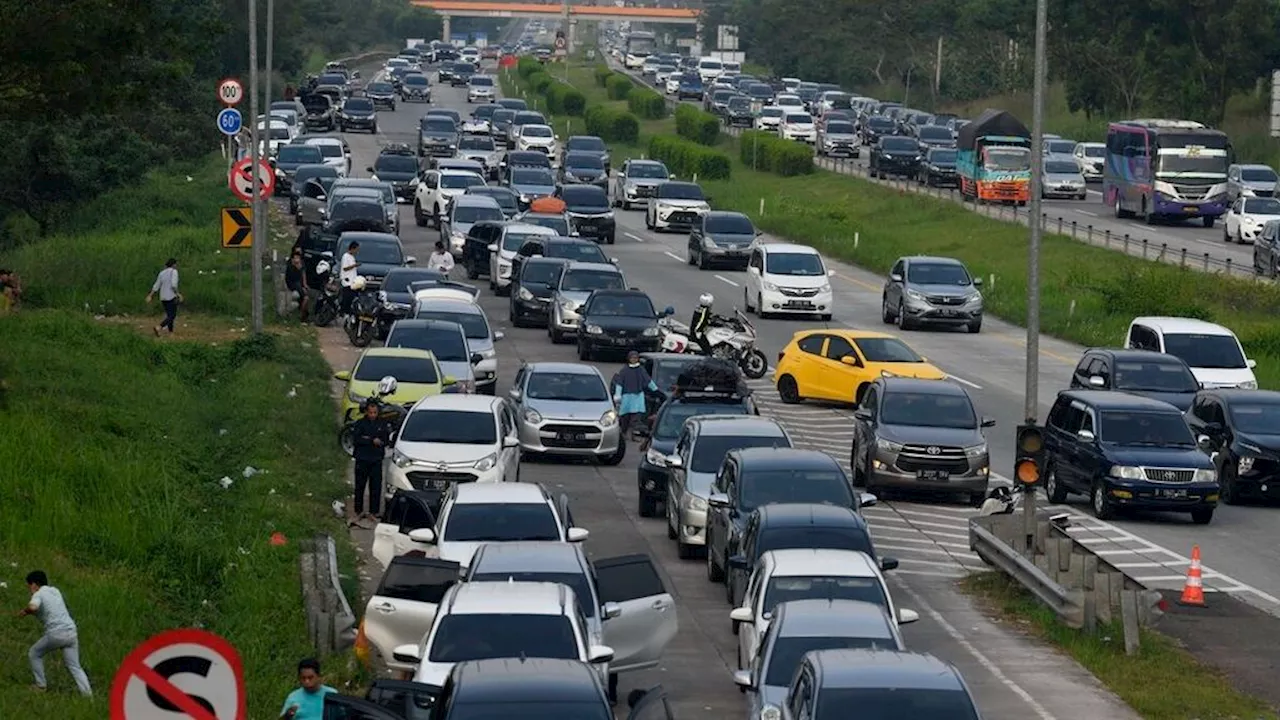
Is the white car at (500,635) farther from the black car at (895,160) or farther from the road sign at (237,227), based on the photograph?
the black car at (895,160)

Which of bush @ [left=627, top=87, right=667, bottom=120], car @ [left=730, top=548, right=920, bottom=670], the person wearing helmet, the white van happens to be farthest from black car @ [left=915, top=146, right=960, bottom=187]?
car @ [left=730, top=548, right=920, bottom=670]

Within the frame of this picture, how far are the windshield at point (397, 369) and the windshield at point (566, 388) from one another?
4.73 feet

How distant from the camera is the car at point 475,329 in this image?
3953 centimetres

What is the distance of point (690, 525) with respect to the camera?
90.8 feet

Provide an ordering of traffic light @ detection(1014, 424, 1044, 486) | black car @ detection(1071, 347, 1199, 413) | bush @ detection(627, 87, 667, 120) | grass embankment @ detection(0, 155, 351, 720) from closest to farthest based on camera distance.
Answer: grass embankment @ detection(0, 155, 351, 720) < traffic light @ detection(1014, 424, 1044, 486) < black car @ detection(1071, 347, 1199, 413) < bush @ detection(627, 87, 667, 120)

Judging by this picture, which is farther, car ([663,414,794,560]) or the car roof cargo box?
the car roof cargo box

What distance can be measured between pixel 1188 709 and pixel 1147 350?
726 inches

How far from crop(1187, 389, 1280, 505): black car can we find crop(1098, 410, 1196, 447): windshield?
1262mm

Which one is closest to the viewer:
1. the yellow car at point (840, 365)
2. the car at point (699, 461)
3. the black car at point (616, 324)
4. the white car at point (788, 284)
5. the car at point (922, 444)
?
the car at point (699, 461)

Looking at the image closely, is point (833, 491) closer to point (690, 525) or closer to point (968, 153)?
point (690, 525)

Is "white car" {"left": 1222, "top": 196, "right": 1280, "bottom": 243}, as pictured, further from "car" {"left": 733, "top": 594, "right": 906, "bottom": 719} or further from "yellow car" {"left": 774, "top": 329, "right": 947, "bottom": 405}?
"car" {"left": 733, "top": 594, "right": 906, "bottom": 719}

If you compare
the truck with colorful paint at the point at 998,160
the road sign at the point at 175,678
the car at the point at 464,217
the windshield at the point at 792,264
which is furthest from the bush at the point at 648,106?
the road sign at the point at 175,678

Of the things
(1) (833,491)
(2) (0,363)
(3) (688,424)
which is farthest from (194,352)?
(1) (833,491)

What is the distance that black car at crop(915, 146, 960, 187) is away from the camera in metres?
87.2
